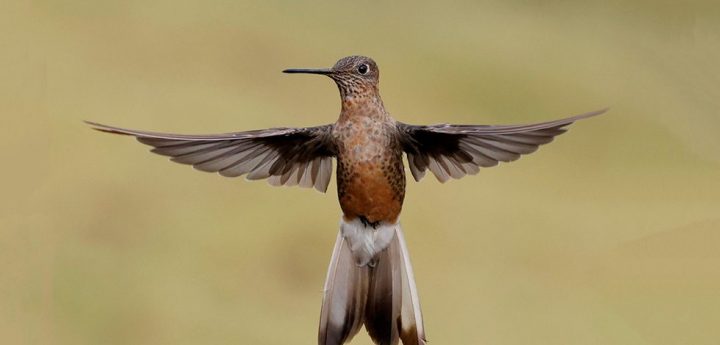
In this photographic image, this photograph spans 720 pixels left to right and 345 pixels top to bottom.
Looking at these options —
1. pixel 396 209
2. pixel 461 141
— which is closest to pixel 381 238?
pixel 396 209

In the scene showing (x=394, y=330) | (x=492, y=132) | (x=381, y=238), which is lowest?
(x=394, y=330)

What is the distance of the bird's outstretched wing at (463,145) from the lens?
2.99ft

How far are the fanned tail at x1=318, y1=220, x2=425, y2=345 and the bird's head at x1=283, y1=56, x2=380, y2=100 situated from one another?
0.21 m

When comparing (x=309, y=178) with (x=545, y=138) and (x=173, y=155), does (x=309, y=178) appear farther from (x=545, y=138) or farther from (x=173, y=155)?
(x=545, y=138)

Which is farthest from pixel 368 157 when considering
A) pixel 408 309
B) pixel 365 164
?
pixel 408 309

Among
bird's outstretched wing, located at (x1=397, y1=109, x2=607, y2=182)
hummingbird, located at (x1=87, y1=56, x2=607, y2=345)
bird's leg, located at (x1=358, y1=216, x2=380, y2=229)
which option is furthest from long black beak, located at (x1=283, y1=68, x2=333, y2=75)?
bird's leg, located at (x1=358, y1=216, x2=380, y2=229)

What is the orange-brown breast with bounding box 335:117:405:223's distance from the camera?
980 millimetres

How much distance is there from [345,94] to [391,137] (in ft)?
0.25

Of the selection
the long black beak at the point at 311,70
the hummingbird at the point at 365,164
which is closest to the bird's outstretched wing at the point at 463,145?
the hummingbird at the point at 365,164

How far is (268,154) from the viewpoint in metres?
1.09

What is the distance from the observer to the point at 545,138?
0.95 meters

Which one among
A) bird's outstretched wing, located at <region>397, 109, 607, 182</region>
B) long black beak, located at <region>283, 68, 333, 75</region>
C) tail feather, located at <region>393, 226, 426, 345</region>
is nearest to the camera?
long black beak, located at <region>283, 68, 333, 75</region>

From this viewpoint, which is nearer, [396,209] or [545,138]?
[545,138]

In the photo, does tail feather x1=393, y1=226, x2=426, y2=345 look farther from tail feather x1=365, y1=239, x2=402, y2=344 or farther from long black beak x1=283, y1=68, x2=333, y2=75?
long black beak x1=283, y1=68, x2=333, y2=75
